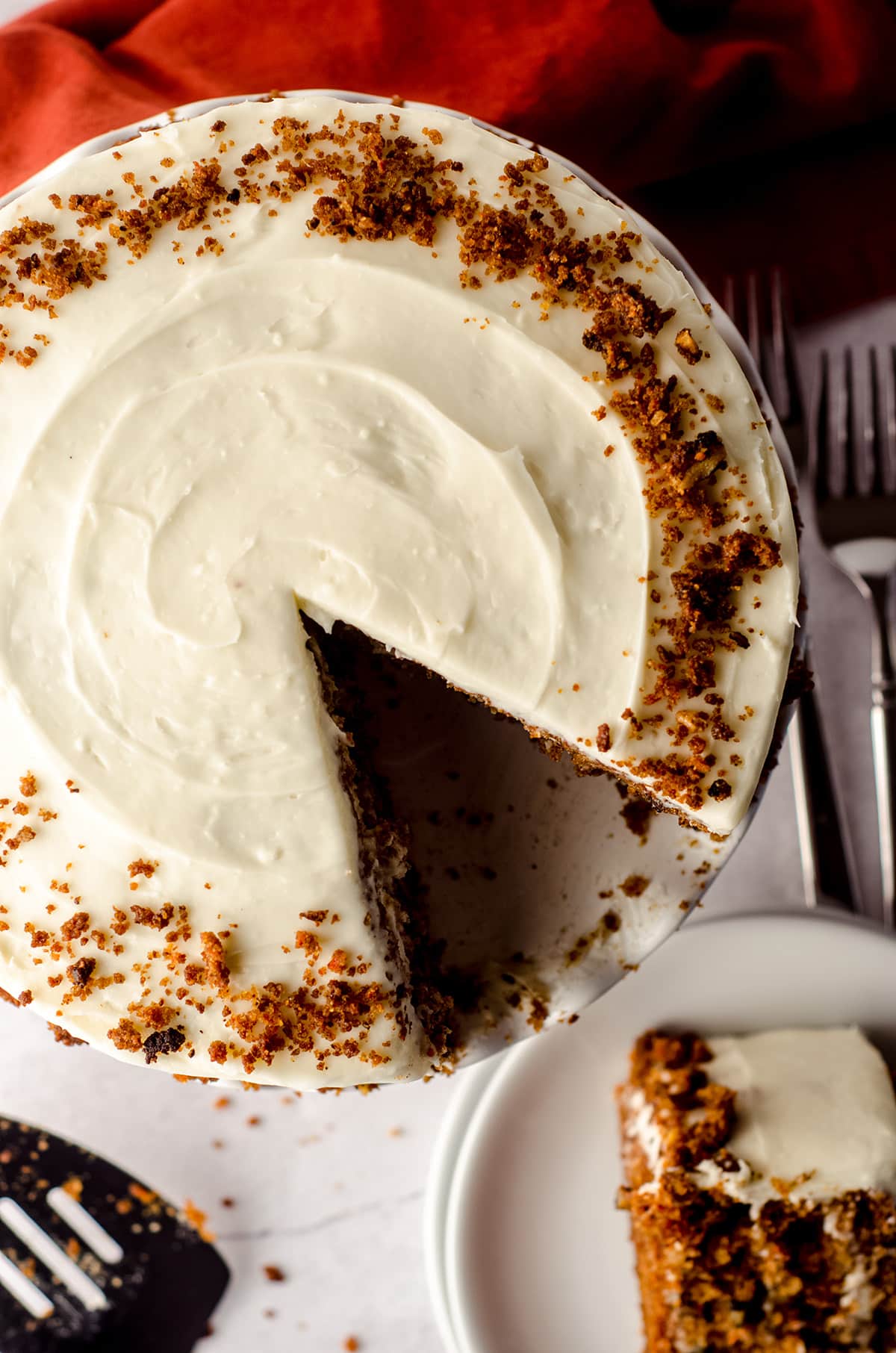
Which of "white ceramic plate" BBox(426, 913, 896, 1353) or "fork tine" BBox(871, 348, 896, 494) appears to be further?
"fork tine" BBox(871, 348, 896, 494)

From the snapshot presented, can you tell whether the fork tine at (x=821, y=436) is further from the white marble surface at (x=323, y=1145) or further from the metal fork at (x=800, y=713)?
the white marble surface at (x=323, y=1145)

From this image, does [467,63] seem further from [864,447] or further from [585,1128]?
[585,1128]

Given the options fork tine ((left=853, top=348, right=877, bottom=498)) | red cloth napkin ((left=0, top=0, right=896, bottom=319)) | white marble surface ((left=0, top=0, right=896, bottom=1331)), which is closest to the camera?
red cloth napkin ((left=0, top=0, right=896, bottom=319))

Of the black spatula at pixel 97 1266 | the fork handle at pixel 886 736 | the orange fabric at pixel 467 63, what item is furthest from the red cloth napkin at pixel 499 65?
the black spatula at pixel 97 1266

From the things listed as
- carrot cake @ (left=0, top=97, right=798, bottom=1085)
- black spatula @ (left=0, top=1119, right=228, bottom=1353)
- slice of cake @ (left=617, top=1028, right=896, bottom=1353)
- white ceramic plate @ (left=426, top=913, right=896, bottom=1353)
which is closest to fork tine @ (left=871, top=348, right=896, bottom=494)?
carrot cake @ (left=0, top=97, right=798, bottom=1085)

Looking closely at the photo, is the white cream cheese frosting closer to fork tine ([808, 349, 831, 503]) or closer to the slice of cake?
the slice of cake

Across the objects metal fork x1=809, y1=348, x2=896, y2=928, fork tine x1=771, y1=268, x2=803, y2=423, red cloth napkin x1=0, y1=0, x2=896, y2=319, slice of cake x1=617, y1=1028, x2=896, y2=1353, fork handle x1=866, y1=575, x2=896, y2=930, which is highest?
red cloth napkin x1=0, y1=0, x2=896, y2=319
